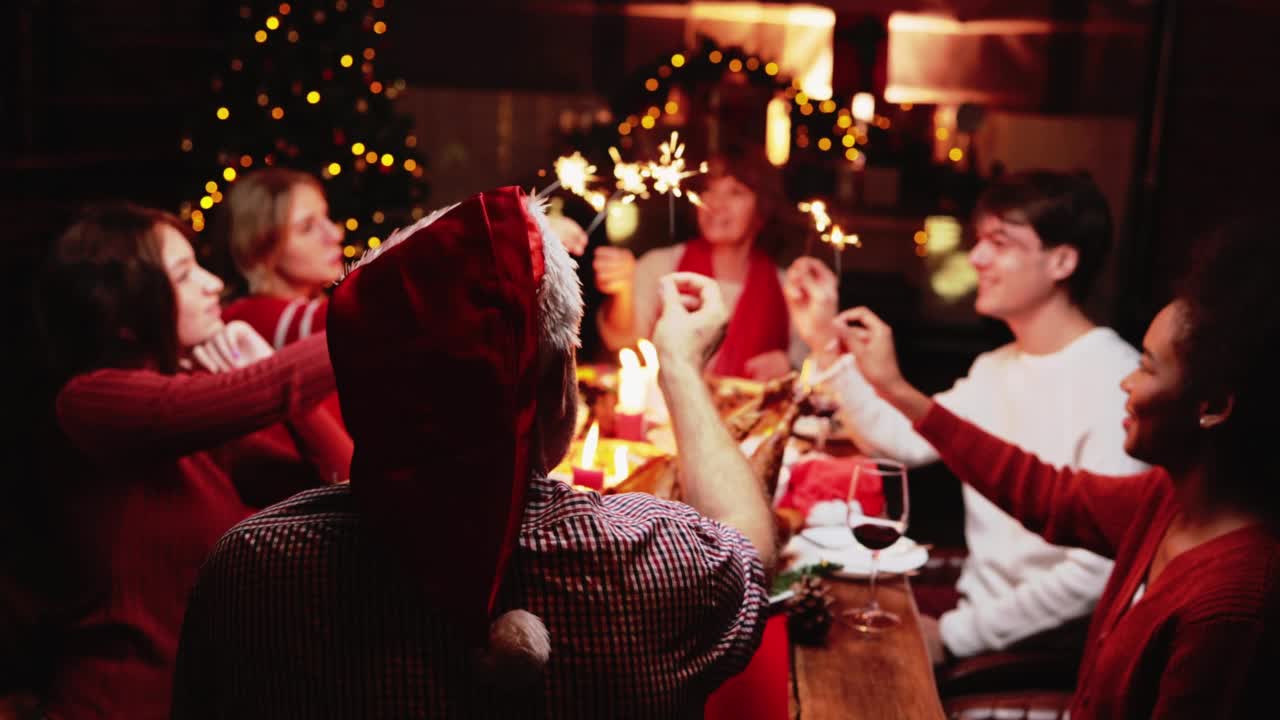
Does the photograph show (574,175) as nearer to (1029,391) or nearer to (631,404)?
(631,404)

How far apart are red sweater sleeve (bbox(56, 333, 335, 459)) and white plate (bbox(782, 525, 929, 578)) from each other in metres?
1.05

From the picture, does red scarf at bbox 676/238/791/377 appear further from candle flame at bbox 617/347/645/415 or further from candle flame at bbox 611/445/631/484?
candle flame at bbox 611/445/631/484

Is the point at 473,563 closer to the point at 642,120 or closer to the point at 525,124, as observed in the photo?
the point at 642,120

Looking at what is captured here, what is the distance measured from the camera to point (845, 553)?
217cm

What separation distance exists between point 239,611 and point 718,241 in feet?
9.94

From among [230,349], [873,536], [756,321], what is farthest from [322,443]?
[756,321]

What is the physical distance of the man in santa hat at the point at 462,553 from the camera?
1086 mm

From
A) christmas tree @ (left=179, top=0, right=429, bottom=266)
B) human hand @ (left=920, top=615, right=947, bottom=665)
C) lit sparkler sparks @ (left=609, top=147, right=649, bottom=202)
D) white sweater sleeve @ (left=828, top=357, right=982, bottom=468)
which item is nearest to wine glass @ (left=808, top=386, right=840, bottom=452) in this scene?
white sweater sleeve @ (left=828, top=357, right=982, bottom=468)

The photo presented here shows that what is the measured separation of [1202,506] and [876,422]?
1291 millimetres

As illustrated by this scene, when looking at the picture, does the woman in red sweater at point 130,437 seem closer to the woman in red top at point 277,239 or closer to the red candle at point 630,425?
the red candle at point 630,425

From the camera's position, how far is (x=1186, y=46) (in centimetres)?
621

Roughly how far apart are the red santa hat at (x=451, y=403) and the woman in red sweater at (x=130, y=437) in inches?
43.8

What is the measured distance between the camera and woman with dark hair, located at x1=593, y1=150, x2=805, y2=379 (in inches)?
148

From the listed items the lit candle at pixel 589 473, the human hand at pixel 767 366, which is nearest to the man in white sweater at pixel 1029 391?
the human hand at pixel 767 366
